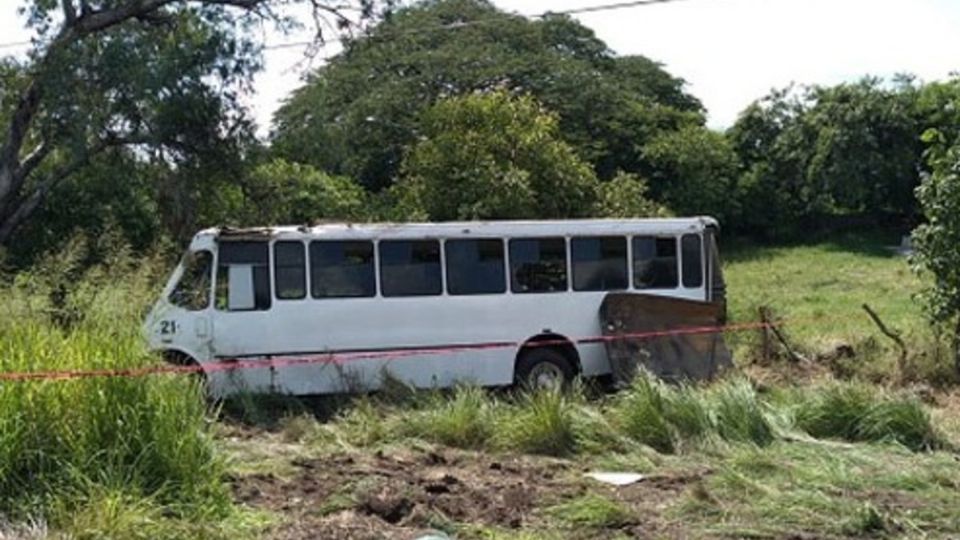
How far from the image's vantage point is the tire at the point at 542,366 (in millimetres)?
14047

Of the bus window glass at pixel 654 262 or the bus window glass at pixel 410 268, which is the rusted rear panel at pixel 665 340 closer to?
the bus window glass at pixel 654 262

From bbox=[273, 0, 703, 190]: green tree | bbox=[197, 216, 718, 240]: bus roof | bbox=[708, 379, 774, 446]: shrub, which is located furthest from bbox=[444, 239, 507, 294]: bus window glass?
bbox=[273, 0, 703, 190]: green tree

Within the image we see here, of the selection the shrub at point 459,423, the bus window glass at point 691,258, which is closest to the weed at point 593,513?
the shrub at point 459,423

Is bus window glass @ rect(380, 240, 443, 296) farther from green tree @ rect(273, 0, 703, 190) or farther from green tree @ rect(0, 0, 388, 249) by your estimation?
green tree @ rect(273, 0, 703, 190)

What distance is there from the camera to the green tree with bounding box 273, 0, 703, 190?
1567 inches

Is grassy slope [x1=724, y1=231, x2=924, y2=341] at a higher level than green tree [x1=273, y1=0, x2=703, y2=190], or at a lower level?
lower

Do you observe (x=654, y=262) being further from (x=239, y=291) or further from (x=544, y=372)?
(x=239, y=291)

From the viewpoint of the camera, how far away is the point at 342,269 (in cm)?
1354

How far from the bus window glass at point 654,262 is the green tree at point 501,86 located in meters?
22.3

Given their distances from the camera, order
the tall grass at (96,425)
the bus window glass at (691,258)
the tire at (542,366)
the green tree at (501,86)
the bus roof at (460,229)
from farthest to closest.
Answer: the green tree at (501,86) → the bus window glass at (691,258) → the tire at (542,366) → the bus roof at (460,229) → the tall grass at (96,425)

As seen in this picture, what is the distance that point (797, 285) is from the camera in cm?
2919

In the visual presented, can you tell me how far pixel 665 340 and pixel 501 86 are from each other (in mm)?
28641

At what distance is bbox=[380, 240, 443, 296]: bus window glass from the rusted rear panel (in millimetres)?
2301

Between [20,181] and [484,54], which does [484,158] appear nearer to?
[20,181]
